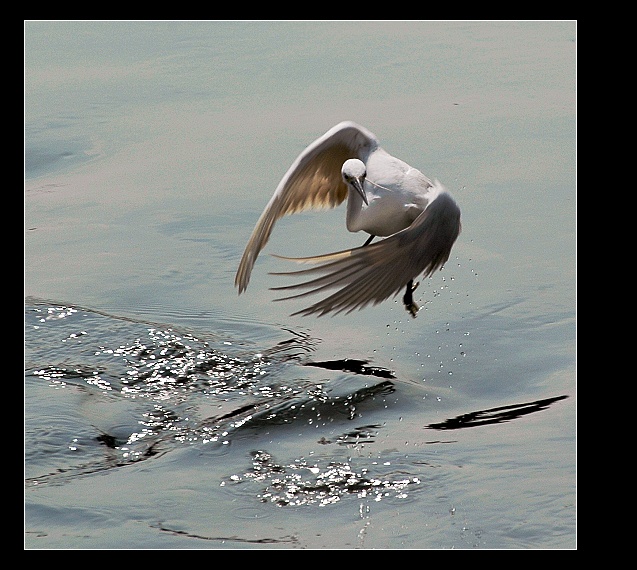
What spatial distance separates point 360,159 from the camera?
223 inches

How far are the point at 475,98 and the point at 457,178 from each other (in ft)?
4.96

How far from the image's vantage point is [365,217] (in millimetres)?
5402

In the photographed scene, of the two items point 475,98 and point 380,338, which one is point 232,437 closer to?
point 380,338

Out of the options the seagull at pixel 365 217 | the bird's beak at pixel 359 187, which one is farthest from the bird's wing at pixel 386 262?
the bird's beak at pixel 359 187

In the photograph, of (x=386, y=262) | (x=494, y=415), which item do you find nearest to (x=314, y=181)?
(x=386, y=262)

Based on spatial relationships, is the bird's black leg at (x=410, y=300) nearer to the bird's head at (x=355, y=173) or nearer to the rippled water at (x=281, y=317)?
the rippled water at (x=281, y=317)

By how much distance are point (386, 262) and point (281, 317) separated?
1345 mm

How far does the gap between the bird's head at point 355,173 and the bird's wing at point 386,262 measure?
0.41 m

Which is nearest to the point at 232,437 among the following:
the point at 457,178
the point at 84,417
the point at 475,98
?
the point at 84,417

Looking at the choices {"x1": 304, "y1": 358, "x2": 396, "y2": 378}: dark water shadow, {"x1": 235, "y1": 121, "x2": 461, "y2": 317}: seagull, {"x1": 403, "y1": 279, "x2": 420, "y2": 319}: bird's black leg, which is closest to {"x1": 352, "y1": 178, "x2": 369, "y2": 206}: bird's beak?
{"x1": 235, "y1": 121, "x2": 461, "y2": 317}: seagull

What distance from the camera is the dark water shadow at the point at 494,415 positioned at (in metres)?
5.07

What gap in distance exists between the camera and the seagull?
15.9ft

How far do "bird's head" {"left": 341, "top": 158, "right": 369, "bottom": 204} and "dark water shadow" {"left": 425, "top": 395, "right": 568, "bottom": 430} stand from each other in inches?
41.2

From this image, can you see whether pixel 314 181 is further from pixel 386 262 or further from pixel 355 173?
pixel 386 262
